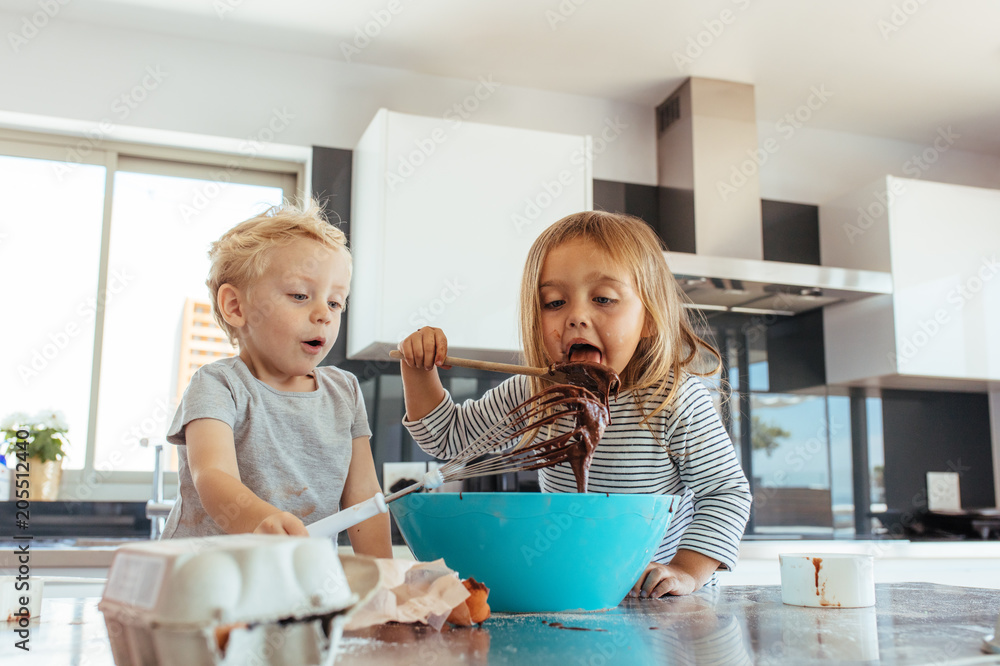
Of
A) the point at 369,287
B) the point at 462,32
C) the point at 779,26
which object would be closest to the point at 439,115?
the point at 462,32

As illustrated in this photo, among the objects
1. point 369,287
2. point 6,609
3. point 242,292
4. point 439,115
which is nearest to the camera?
point 6,609

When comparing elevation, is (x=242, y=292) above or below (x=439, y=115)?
below

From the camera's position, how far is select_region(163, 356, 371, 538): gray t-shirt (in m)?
0.89

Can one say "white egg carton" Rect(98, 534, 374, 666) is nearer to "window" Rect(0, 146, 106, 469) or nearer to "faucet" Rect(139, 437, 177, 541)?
"faucet" Rect(139, 437, 177, 541)

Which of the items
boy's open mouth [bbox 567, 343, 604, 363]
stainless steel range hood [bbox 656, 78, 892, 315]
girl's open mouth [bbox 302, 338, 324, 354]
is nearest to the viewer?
girl's open mouth [bbox 302, 338, 324, 354]

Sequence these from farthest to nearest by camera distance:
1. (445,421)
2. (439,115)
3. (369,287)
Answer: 1. (439,115)
2. (369,287)
3. (445,421)

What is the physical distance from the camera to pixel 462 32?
2404 millimetres

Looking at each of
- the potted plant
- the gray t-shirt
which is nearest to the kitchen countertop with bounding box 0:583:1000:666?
the gray t-shirt

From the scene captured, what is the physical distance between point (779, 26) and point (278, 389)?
200 cm

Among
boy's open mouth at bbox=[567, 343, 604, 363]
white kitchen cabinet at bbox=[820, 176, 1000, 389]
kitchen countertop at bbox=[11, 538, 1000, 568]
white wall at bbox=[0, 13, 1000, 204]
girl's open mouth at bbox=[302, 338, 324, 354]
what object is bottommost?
kitchen countertop at bbox=[11, 538, 1000, 568]

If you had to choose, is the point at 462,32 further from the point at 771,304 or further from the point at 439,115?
the point at 771,304

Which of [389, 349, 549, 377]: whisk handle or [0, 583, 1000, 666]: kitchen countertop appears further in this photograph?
[389, 349, 549, 377]: whisk handle

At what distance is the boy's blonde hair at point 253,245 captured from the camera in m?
0.97

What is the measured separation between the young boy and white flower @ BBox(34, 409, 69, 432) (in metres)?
1.47
